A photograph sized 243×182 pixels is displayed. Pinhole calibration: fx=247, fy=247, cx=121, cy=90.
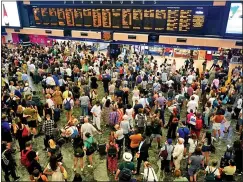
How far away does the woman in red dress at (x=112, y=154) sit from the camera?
6348mm

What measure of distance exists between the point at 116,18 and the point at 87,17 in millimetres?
1923

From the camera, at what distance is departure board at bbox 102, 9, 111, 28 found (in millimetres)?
13936

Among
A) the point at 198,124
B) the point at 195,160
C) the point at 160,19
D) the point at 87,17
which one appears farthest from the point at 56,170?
the point at 87,17

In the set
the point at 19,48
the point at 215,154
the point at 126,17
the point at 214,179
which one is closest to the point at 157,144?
the point at 215,154

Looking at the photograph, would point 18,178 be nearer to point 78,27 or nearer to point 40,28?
point 78,27

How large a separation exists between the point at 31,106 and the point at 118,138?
11.2ft

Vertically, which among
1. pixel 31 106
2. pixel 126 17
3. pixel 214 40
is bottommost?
pixel 31 106

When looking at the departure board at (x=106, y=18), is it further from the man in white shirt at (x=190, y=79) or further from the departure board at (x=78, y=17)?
the man in white shirt at (x=190, y=79)

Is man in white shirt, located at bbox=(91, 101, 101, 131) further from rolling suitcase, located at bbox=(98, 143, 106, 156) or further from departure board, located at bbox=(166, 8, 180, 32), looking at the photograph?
departure board, located at bbox=(166, 8, 180, 32)

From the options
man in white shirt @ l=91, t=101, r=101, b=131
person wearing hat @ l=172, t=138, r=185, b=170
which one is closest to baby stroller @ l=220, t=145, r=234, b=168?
person wearing hat @ l=172, t=138, r=185, b=170

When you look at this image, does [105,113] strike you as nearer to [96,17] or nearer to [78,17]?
[96,17]

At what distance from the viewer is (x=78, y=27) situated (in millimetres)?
15172

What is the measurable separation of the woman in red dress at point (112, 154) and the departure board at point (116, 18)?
352 inches

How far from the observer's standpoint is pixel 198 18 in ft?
39.4
